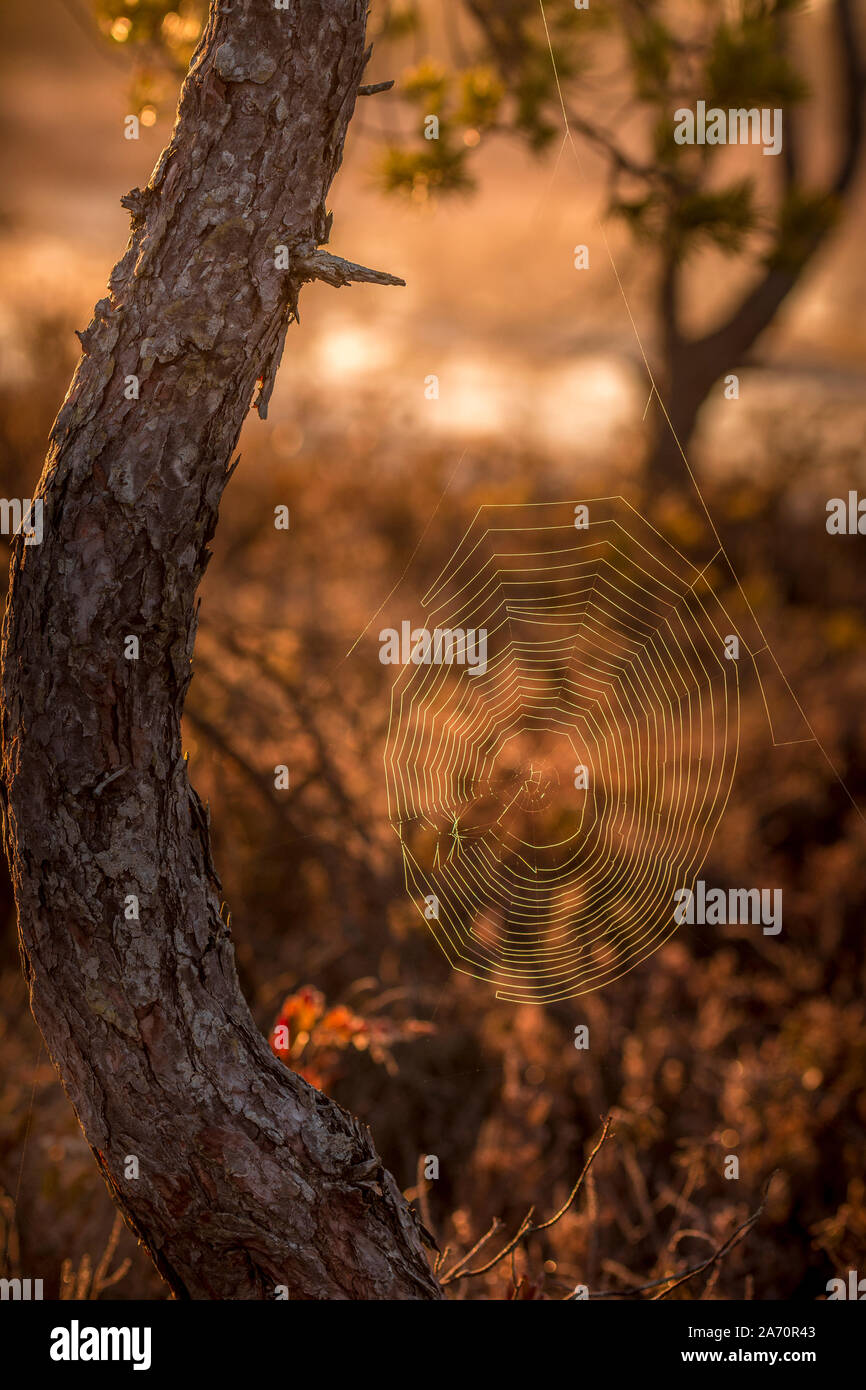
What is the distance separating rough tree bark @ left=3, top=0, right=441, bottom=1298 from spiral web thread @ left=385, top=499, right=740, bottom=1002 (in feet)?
4.06

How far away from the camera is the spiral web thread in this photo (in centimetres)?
321

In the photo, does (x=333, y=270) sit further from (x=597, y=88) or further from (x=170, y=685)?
(x=597, y=88)

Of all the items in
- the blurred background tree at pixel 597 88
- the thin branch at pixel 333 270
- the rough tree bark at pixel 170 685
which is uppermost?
the blurred background tree at pixel 597 88

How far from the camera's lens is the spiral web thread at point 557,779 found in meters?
3.21

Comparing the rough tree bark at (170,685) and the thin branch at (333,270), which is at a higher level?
the thin branch at (333,270)

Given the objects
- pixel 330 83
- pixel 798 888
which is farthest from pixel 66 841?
pixel 798 888

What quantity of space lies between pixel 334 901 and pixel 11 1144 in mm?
1244

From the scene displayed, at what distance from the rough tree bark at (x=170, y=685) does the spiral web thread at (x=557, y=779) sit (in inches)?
48.7

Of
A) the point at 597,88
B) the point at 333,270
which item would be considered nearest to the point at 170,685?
the point at 333,270

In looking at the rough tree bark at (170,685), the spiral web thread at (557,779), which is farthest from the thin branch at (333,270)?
the spiral web thread at (557,779)

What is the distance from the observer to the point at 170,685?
143cm

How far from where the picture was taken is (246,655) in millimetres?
3086

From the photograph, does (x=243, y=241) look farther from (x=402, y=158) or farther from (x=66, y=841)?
(x=402, y=158)

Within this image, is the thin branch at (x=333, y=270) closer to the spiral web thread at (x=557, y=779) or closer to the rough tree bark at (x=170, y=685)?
the rough tree bark at (x=170, y=685)
